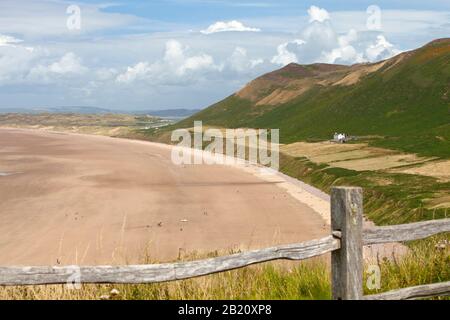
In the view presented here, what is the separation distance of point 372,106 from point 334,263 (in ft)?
302

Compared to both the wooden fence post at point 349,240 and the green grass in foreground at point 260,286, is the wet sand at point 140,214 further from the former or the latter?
the wooden fence post at point 349,240

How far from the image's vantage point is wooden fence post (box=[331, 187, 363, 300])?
6.50 metres

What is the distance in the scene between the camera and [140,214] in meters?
34.4

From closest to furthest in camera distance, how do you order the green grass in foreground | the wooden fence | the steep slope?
the wooden fence
the green grass in foreground
the steep slope

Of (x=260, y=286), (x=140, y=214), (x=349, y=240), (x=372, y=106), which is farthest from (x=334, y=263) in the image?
(x=372, y=106)

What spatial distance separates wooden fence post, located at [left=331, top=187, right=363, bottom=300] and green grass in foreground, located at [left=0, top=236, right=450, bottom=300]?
0.95 metres

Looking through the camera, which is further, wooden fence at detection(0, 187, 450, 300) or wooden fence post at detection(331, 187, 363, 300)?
wooden fence post at detection(331, 187, 363, 300)

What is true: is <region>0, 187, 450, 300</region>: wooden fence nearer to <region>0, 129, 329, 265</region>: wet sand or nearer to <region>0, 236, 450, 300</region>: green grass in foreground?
<region>0, 236, 450, 300</region>: green grass in foreground

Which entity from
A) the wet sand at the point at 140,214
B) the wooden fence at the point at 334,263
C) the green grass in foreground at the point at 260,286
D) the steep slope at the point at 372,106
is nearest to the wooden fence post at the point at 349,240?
the wooden fence at the point at 334,263

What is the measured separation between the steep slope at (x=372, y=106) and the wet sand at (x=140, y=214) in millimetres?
19388

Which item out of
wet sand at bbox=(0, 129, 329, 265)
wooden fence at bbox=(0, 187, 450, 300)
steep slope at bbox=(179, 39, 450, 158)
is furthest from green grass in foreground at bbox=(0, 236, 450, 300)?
steep slope at bbox=(179, 39, 450, 158)

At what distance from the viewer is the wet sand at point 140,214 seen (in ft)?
80.9

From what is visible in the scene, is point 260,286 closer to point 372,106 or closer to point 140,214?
point 140,214
